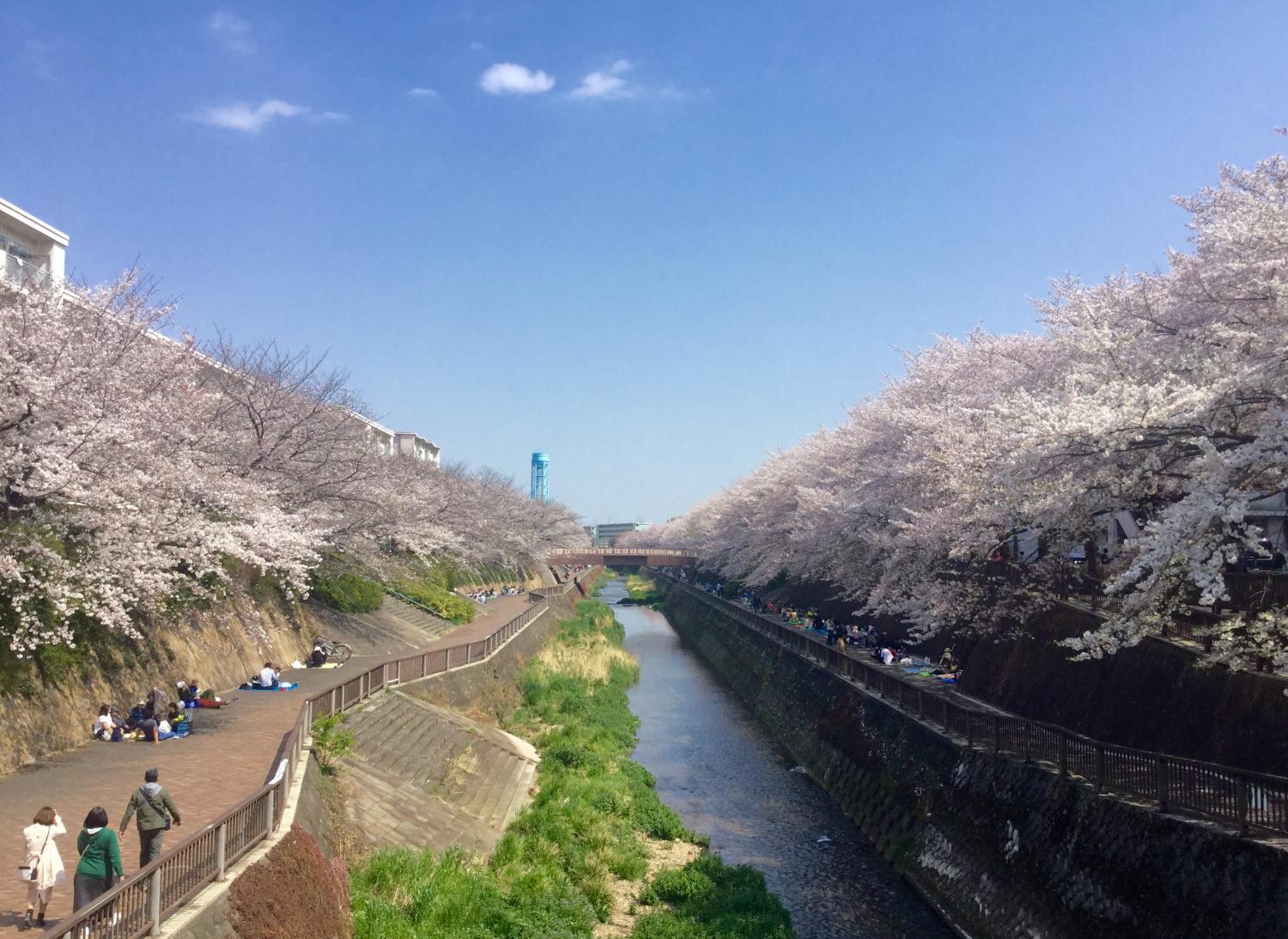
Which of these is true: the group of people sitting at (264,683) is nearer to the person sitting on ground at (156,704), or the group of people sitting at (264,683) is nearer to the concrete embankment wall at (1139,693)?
the person sitting on ground at (156,704)

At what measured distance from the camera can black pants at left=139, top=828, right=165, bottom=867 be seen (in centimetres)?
870

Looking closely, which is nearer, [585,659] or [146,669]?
[146,669]

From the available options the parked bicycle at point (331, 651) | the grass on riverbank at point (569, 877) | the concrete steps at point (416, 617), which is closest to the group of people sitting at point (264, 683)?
the parked bicycle at point (331, 651)

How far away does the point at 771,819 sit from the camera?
69.3 feet

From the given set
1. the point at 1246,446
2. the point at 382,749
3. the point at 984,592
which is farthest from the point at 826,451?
the point at 1246,446

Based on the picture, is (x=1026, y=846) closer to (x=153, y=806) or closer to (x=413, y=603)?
(x=153, y=806)

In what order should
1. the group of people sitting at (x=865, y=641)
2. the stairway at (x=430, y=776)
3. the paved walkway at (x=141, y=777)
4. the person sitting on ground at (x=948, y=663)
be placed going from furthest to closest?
1. the group of people sitting at (x=865, y=641)
2. the person sitting on ground at (x=948, y=663)
3. the stairway at (x=430, y=776)
4. the paved walkway at (x=141, y=777)

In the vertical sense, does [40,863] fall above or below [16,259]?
below

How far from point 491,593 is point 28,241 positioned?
34.8 metres

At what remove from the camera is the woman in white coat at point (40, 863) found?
7941 mm

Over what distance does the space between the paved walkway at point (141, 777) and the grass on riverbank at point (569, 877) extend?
2.46 meters

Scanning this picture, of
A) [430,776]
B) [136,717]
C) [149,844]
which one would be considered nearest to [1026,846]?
[430,776]

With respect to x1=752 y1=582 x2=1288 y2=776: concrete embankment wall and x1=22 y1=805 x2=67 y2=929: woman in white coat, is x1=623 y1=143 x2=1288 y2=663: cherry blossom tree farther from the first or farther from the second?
x1=22 y1=805 x2=67 y2=929: woman in white coat

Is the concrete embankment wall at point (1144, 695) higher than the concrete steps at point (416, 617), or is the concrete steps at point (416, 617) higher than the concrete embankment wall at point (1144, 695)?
the concrete embankment wall at point (1144, 695)
